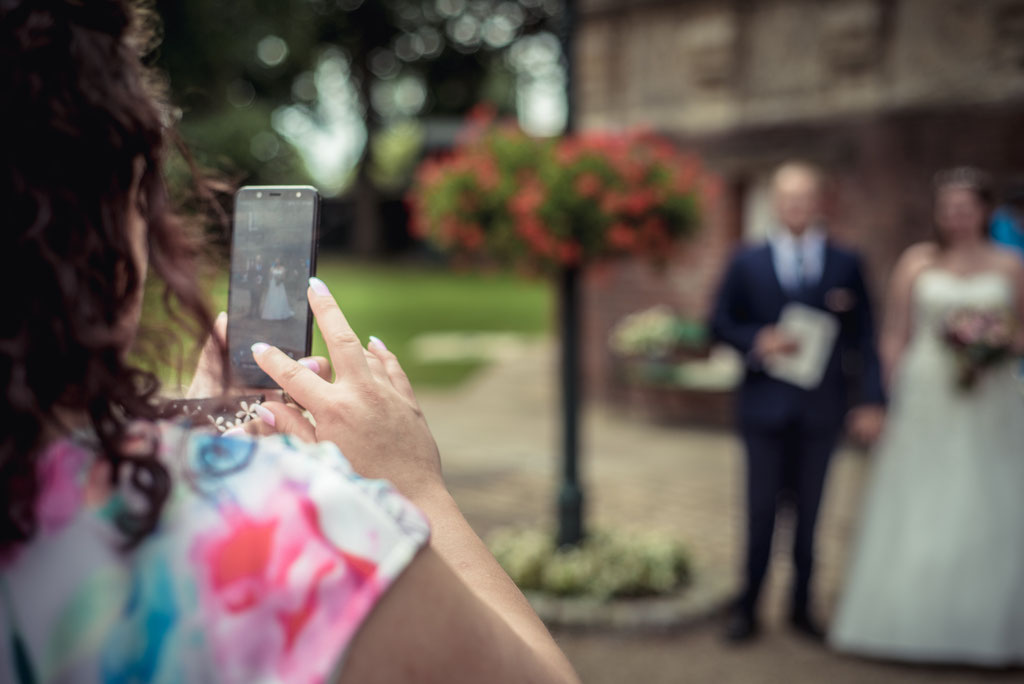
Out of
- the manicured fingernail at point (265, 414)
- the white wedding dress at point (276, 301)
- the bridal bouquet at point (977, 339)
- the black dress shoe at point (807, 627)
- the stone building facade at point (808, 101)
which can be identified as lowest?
the black dress shoe at point (807, 627)

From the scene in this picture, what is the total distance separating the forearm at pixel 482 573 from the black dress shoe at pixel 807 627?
4.21 metres

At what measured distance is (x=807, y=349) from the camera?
15.6 ft

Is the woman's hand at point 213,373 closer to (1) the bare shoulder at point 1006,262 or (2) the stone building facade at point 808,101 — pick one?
(1) the bare shoulder at point 1006,262

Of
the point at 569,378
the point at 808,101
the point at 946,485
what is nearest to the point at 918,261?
the point at 946,485

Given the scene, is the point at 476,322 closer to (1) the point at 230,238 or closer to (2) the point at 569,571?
(2) the point at 569,571

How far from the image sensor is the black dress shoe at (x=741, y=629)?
477 centimetres

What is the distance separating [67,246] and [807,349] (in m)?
4.30

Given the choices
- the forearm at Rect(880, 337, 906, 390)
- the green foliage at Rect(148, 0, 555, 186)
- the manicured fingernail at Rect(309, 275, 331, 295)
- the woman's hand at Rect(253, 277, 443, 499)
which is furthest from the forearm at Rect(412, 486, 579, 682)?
the green foliage at Rect(148, 0, 555, 186)

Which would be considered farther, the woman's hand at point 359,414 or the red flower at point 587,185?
the red flower at point 587,185

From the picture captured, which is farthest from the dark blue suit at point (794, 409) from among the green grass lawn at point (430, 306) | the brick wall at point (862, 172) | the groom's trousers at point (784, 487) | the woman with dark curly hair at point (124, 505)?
the green grass lawn at point (430, 306)

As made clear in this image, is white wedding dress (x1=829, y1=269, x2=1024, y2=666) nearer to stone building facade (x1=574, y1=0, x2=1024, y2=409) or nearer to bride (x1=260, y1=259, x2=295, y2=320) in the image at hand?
stone building facade (x1=574, y1=0, x2=1024, y2=409)

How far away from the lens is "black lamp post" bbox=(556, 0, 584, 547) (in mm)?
5273

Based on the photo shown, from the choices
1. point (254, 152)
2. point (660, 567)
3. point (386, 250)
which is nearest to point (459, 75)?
point (386, 250)

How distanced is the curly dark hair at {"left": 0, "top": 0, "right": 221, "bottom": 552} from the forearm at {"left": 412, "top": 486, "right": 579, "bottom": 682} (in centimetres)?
32
